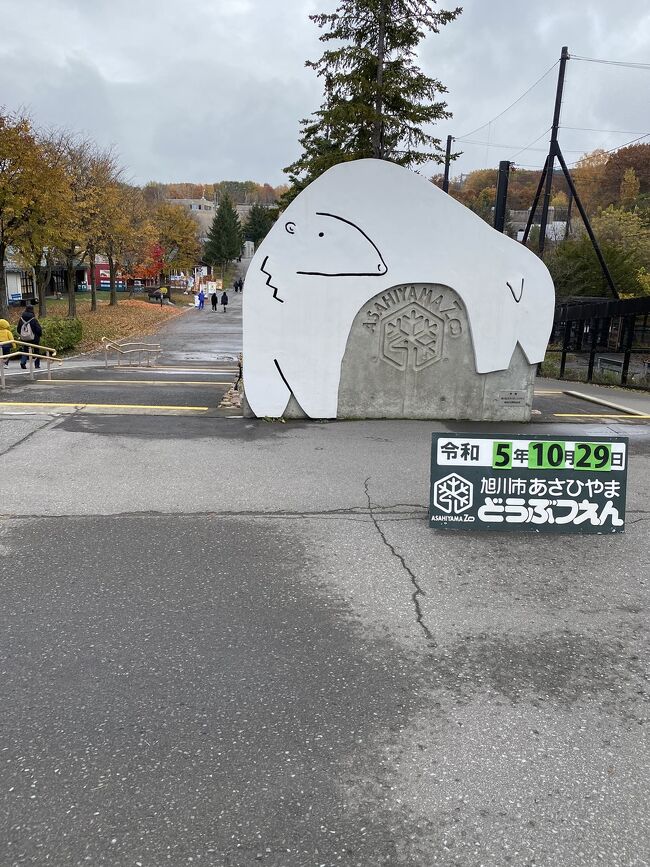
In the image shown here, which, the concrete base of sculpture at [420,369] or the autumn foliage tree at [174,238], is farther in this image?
the autumn foliage tree at [174,238]

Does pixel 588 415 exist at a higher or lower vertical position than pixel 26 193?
lower

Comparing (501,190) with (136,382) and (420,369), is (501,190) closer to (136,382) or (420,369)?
(420,369)

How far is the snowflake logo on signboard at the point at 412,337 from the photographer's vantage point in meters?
10.4

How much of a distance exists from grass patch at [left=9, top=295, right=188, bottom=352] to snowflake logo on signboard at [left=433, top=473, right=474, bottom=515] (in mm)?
20492

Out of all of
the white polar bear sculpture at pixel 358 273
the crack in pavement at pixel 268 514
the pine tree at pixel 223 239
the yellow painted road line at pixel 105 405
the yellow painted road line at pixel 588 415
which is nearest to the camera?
the crack in pavement at pixel 268 514

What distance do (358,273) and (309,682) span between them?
25.2 feet

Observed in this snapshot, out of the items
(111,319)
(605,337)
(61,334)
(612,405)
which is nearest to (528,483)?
(612,405)

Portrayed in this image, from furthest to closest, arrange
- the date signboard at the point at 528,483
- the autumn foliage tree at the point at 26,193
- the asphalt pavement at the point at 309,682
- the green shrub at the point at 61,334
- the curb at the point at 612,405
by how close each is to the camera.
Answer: the autumn foliage tree at the point at 26,193
the green shrub at the point at 61,334
the curb at the point at 612,405
the date signboard at the point at 528,483
the asphalt pavement at the point at 309,682

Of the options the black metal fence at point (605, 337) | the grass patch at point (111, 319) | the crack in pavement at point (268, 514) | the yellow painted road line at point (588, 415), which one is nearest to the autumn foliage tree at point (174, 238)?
the grass patch at point (111, 319)

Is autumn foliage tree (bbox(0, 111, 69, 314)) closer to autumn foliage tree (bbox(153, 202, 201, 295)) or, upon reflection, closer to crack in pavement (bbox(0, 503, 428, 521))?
crack in pavement (bbox(0, 503, 428, 521))

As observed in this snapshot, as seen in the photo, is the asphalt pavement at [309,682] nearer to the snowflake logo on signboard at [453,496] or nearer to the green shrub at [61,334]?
the snowflake logo on signboard at [453,496]

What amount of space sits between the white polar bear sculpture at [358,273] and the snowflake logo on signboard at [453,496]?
4.93 m

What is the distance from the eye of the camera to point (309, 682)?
3604 mm

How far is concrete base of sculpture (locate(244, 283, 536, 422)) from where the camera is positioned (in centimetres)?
1032
